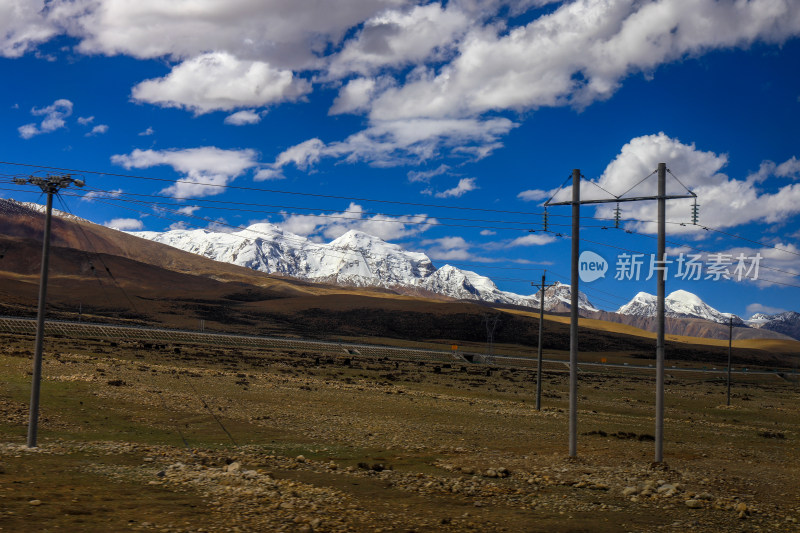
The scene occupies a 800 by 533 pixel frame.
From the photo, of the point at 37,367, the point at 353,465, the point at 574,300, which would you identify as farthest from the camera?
the point at 574,300

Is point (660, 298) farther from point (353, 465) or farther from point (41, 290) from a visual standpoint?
point (41, 290)

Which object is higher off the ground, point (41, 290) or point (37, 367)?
point (41, 290)

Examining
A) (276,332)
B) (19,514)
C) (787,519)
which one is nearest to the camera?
(19,514)

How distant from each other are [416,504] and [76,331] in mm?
86914

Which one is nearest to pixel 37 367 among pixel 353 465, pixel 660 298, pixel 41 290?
pixel 41 290

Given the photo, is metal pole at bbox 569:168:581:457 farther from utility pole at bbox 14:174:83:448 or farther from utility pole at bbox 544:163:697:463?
utility pole at bbox 14:174:83:448

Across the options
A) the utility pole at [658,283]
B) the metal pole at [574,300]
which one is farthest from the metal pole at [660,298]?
the metal pole at [574,300]

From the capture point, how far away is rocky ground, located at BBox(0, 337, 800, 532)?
1375 cm

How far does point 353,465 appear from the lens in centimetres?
1973

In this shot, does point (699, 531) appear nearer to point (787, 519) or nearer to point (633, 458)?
point (787, 519)

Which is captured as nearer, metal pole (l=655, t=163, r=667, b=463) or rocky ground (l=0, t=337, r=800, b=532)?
rocky ground (l=0, t=337, r=800, b=532)

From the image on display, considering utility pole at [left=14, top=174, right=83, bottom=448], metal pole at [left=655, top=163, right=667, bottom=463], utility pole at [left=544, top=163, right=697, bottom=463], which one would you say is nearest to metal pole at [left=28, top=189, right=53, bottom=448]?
utility pole at [left=14, top=174, right=83, bottom=448]

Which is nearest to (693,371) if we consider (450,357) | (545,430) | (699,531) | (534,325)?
(450,357)

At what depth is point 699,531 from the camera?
13.5 m
